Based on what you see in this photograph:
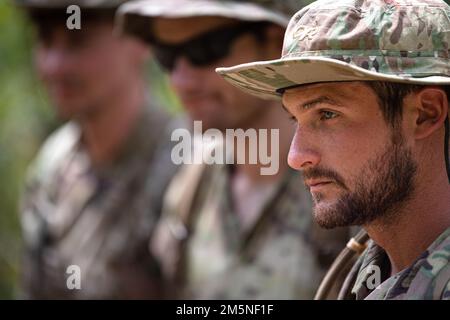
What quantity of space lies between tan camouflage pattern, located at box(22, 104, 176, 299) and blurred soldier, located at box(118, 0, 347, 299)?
1.08 m

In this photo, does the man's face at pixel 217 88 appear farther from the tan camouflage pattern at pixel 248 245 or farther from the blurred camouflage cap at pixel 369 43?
the blurred camouflage cap at pixel 369 43

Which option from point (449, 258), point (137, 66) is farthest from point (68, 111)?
point (449, 258)

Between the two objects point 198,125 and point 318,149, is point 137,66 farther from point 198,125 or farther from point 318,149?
point 318,149

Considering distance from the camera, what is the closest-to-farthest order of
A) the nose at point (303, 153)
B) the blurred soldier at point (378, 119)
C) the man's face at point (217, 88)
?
the blurred soldier at point (378, 119)
the nose at point (303, 153)
the man's face at point (217, 88)

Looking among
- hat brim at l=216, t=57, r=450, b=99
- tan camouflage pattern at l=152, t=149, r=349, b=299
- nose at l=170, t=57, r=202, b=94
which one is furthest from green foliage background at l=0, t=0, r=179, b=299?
hat brim at l=216, t=57, r=450, b=99

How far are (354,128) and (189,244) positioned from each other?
2499mm

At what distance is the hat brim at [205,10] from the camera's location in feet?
15.5

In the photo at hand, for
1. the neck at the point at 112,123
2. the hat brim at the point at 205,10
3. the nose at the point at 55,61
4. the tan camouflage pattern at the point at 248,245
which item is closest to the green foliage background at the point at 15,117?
the neck at the point at 112,123

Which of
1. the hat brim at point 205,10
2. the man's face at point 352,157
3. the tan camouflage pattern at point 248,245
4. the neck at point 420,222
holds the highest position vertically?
the hat brim at point 205,10

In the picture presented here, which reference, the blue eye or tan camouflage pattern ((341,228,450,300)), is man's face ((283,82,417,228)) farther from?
tan camouflage pattern ((341,228,450,300))

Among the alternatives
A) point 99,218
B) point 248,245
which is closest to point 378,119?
point 248,245

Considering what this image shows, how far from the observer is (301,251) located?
4.45 metres

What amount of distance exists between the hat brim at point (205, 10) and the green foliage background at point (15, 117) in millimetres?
3634
